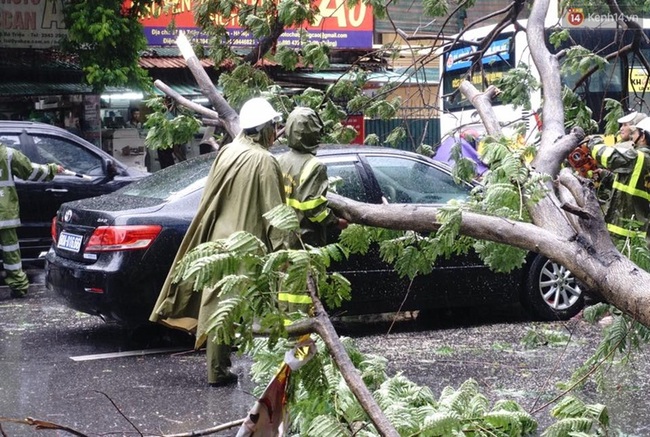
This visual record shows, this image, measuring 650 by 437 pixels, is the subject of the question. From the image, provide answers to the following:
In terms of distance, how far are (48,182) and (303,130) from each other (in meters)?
6.35

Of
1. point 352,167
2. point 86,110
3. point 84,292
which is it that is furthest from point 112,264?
point 86,110

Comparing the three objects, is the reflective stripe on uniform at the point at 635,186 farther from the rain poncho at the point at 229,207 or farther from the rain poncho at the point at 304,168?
the rain poncho at the point at 229,207

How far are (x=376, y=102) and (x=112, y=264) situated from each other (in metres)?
2.30

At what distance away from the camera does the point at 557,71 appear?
14.8 ft

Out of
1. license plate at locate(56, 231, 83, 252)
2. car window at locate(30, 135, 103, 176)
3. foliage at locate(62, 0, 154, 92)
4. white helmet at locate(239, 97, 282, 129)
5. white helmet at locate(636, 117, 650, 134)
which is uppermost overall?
foliage at locate(62, 0, 154, 92)

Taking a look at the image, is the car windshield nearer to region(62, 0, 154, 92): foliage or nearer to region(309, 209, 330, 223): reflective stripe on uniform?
region(309, 209, 330, 223): reflective stripe on uniform

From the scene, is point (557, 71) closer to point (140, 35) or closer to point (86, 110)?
point (140, 35)

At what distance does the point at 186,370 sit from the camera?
757 cm

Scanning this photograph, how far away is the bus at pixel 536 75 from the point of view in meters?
7.74

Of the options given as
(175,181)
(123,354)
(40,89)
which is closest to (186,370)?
(123,354)

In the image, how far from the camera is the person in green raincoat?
6.46 m

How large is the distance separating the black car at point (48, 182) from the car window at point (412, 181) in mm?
4835

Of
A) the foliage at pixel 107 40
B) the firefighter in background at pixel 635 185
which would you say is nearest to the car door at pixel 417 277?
the firefighter in background at pixel 635 185

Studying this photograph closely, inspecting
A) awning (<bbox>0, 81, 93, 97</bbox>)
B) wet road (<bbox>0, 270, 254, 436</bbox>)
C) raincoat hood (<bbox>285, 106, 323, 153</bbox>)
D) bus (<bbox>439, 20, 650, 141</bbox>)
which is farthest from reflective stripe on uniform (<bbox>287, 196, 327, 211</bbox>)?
awning (<bbox>0, 81, 93, 97</bbox>)
